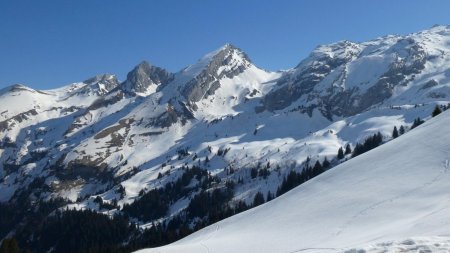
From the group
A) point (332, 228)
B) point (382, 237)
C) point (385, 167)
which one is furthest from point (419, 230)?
point (385, 167)

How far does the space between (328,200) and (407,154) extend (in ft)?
38.8

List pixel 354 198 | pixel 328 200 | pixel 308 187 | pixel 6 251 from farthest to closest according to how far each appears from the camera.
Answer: pixel 6 251 → pixel 308 187 → pixel 328 200 → pixel 354 198

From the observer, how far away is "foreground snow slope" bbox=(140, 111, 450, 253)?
31.7 meters

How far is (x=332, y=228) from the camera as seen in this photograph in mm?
39625

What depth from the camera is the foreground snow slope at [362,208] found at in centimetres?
3170

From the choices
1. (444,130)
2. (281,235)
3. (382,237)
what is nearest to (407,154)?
(444,130)

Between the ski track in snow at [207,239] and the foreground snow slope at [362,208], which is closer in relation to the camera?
the foreground snow slope at [362,208]

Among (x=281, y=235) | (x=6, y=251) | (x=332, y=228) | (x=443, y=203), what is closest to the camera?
(x=443, y=203)

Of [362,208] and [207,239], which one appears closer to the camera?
Result: [362,208]

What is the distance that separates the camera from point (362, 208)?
42812 mm

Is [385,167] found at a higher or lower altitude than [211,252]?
higher

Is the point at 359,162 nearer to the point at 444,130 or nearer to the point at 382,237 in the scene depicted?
the point at 444,130

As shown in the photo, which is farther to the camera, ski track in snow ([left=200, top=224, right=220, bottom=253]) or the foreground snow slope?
ski track in snow ([left=200, top=224, right=220, bottom=253])

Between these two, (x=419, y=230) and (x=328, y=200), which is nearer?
(x=419, y=230)
